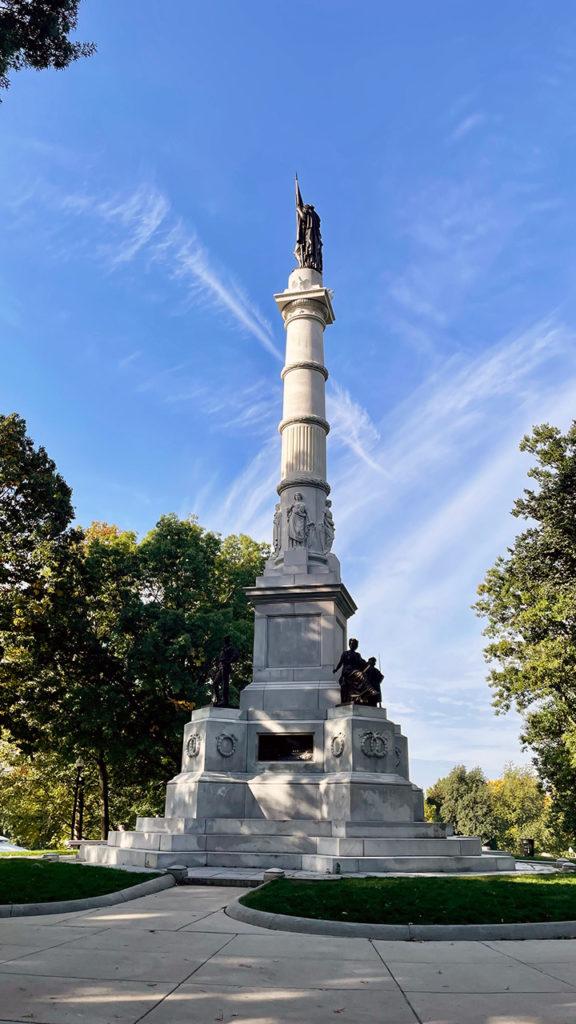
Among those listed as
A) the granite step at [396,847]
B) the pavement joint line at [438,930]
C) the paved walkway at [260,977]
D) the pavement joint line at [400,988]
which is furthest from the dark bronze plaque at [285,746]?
the pavement joint line at [400,988]

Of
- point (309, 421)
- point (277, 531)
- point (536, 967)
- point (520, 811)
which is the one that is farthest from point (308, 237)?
point (520, 811)

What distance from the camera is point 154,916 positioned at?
9164mm

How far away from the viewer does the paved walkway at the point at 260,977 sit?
16.3 ft

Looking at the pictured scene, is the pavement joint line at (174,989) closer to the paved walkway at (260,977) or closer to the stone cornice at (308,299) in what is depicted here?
the paved walkway at (260,977)

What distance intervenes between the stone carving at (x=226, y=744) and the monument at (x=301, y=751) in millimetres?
25

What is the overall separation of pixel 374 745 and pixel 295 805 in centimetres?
235

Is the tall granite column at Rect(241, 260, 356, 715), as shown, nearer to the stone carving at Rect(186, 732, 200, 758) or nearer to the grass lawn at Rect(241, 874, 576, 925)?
the stone carving at Rect(186, 732, 200, 758)

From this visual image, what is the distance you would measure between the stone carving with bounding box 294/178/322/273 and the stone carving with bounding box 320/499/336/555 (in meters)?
9.48

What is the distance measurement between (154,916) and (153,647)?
18916 millimetres

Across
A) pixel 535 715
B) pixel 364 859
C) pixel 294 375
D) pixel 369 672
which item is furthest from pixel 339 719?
pixel 535 715

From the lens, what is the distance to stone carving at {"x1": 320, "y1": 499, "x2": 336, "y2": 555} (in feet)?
70.8

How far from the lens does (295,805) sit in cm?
1678

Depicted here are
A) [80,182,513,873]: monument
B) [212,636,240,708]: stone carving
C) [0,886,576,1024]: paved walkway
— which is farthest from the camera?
[212,636,240,708]: stone carving

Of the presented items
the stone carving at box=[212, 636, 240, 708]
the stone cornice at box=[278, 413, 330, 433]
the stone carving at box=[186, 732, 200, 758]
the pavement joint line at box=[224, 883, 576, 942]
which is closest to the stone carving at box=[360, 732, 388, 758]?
the stone carving at box=[212, 636, 240, 708]
